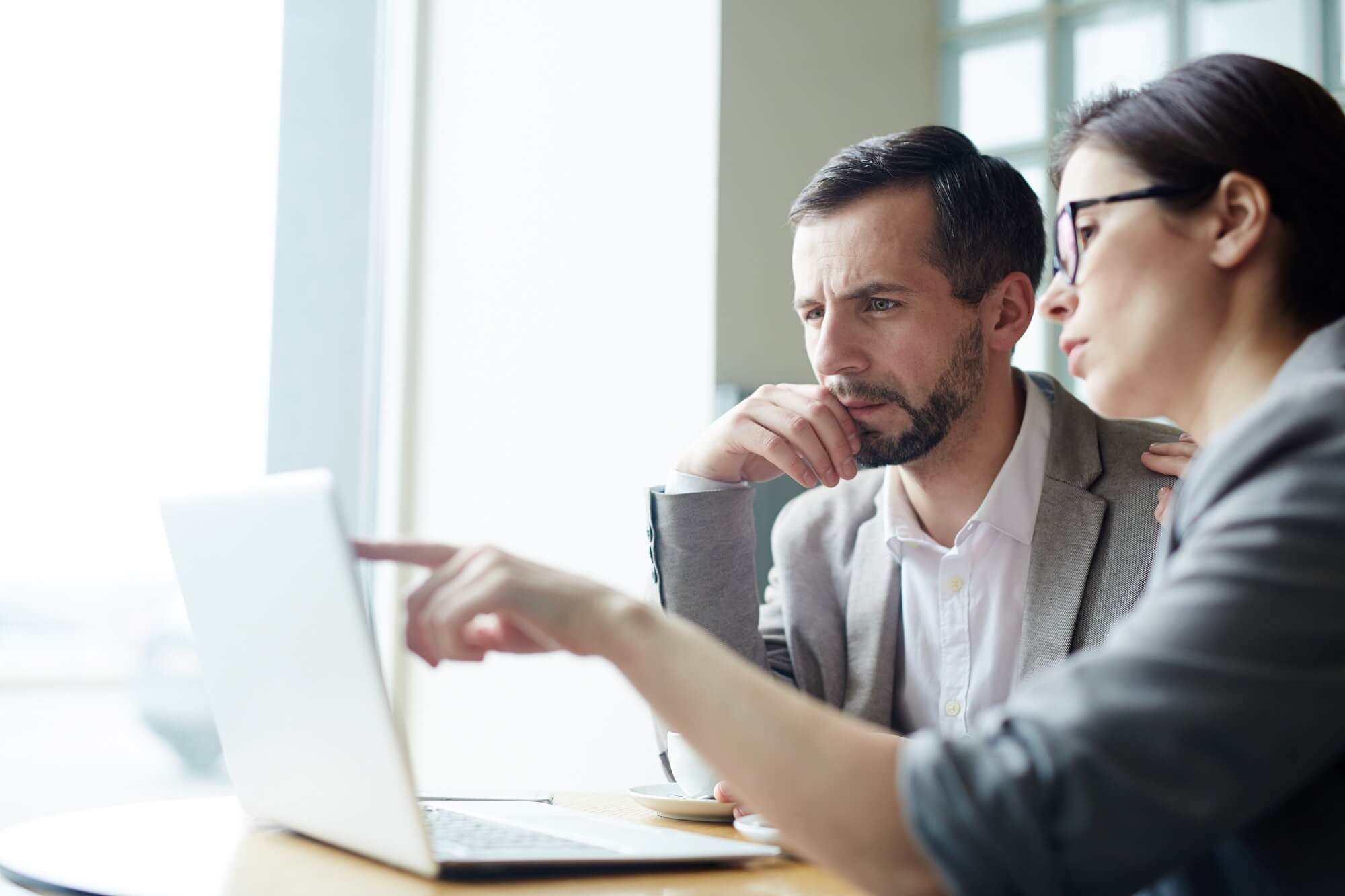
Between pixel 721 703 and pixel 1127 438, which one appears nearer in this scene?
pixel 721 703

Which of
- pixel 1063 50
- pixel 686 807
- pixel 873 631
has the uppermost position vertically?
pixel 1063 50

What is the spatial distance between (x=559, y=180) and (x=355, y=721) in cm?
238

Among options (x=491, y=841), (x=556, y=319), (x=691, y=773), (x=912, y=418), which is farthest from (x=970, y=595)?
(x=556, y=319)

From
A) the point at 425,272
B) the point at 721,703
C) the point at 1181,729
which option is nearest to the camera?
the point at 1181,729

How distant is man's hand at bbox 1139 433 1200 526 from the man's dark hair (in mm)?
380

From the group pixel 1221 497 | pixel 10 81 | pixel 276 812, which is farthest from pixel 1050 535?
pixel 10 81

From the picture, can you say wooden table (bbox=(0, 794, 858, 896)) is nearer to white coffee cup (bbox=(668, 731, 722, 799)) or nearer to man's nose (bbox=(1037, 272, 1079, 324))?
white coffee cup (bbox=(668, 731, 722, 799))

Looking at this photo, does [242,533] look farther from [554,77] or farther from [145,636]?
[554,77]

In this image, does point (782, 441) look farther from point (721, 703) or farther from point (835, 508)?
point (721, 703)

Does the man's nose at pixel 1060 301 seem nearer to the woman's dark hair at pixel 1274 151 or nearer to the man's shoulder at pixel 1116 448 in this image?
the woman's dark hair at pixel 1274 151

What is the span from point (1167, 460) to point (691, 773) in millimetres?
755

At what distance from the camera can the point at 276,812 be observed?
3.70 ft

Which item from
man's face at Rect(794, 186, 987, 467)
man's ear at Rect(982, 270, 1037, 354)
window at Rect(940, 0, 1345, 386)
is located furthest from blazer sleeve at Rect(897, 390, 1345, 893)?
window at Rect(940, 0, 1345, 386)

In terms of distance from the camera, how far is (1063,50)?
298 centimetres
